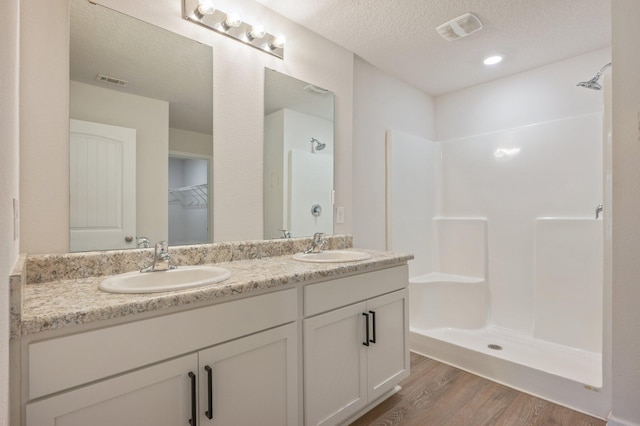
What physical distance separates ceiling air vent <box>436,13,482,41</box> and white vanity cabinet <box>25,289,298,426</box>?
1873 millimetres

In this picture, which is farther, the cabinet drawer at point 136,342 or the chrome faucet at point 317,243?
the chrome faucet at point 317,243

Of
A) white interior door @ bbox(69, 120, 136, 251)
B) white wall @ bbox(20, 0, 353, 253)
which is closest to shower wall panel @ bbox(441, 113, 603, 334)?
white wall @ bbox(20, 0, 353, 253)

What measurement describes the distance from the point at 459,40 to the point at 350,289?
1.86 metres

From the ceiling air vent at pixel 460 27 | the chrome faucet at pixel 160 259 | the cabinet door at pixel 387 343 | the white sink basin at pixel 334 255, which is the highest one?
the ceiling air vent at pixel 460 27

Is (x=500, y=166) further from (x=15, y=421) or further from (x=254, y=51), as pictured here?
(x=15, y=421)

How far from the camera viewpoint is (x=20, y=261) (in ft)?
3.26

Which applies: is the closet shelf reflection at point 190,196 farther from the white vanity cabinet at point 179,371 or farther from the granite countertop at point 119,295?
the white vanity cabinet at point 179,371

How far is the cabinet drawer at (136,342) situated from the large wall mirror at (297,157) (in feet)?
2.40

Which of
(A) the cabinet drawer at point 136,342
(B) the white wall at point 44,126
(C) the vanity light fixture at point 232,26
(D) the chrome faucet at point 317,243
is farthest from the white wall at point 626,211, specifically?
(B) the white wall at point 44,126

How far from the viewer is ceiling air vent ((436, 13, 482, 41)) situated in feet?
6.34

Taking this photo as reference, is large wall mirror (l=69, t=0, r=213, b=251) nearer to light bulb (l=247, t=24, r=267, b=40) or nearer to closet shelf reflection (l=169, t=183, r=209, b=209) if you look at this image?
closet shelf reflection (l=169, t=183, r=209, b=209)

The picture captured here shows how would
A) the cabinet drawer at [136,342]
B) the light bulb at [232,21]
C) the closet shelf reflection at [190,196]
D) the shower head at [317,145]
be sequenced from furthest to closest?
the shower head at [317,145], the light bulb at [232,21], the closet shelf reflection at [190,196], the cabinet drawer at [136,342]

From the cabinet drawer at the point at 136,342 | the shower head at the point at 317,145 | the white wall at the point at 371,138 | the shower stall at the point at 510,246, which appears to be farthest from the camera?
the white wall at the point at 371,138

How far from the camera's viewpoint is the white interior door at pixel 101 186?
1269 mm
